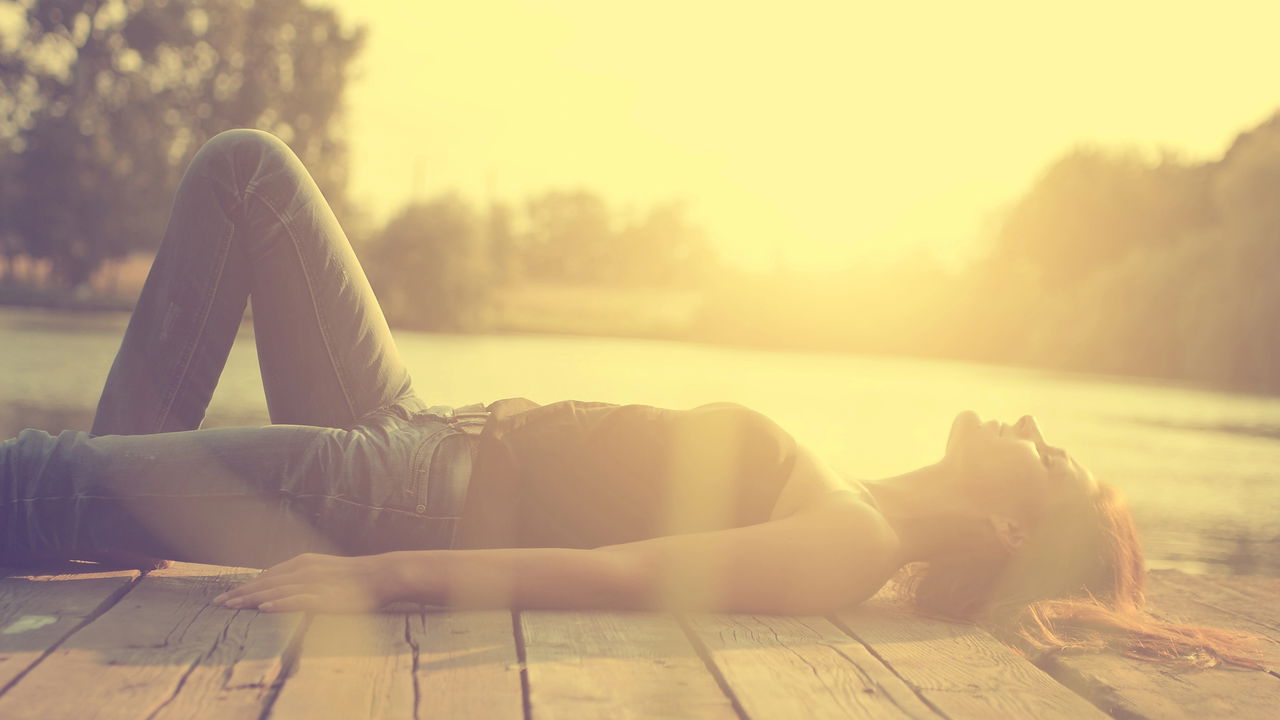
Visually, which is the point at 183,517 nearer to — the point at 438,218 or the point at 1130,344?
the point at 1130,344

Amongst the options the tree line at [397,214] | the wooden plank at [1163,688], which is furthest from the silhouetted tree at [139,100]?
the wooden plank at [1163,688]

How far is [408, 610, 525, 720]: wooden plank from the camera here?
1659mm

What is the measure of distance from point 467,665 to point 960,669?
39.2 inches

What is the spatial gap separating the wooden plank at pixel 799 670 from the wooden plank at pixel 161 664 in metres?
0.81

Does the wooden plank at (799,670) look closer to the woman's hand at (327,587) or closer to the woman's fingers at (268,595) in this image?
the woman's hand at (327,587)

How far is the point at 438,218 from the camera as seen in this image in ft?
96.4

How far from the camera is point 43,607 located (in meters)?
2.02

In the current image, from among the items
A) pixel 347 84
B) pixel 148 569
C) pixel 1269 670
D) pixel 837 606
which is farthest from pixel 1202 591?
pixel 347 84

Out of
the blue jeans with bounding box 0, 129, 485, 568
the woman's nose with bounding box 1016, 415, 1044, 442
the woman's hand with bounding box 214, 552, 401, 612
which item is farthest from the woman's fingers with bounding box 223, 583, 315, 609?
the woman's nose with bounding box 1016, 415, 1044, 442

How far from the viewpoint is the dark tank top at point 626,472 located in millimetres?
2400

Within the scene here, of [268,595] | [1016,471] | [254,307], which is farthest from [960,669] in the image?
[254,307]

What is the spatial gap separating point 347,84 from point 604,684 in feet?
113

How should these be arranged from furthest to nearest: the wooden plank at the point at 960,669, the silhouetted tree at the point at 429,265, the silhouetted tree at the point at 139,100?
the silhouetted tree at the point at 429,265
the silhouetted tree at the point at 139,100
the wooden plank at the point at 960,669

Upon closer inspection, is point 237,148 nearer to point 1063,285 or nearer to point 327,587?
point 327,587
